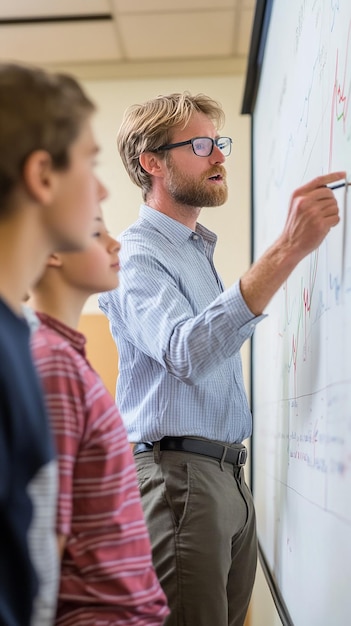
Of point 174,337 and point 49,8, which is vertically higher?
point 49,8

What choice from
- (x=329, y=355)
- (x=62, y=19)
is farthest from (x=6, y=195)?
(x=62, y=19)

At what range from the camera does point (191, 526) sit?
1.24 metres

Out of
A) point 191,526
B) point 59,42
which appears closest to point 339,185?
point 191,526

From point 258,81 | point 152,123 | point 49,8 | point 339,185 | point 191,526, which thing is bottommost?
point 191,526

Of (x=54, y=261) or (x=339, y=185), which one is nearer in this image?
(x=54, y=261)

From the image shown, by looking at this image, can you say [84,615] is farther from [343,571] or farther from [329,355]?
[329,355]

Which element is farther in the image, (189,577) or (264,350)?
(264,350)

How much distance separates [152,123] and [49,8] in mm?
1510

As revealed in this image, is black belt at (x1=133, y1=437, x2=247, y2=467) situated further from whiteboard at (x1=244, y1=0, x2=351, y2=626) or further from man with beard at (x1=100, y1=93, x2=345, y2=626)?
whiteboard at (x1=244, y1=0, x2=351, y2=626)

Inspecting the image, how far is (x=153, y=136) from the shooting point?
150 cm

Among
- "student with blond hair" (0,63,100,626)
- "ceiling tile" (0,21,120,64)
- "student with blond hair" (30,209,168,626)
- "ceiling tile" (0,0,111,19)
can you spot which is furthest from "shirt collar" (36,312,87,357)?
"ceiling tile" (0,21,120,64)

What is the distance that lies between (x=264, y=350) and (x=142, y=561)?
130 centimetres

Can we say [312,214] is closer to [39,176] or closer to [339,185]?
[339,185]

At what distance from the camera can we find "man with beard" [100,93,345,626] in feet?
3.61
